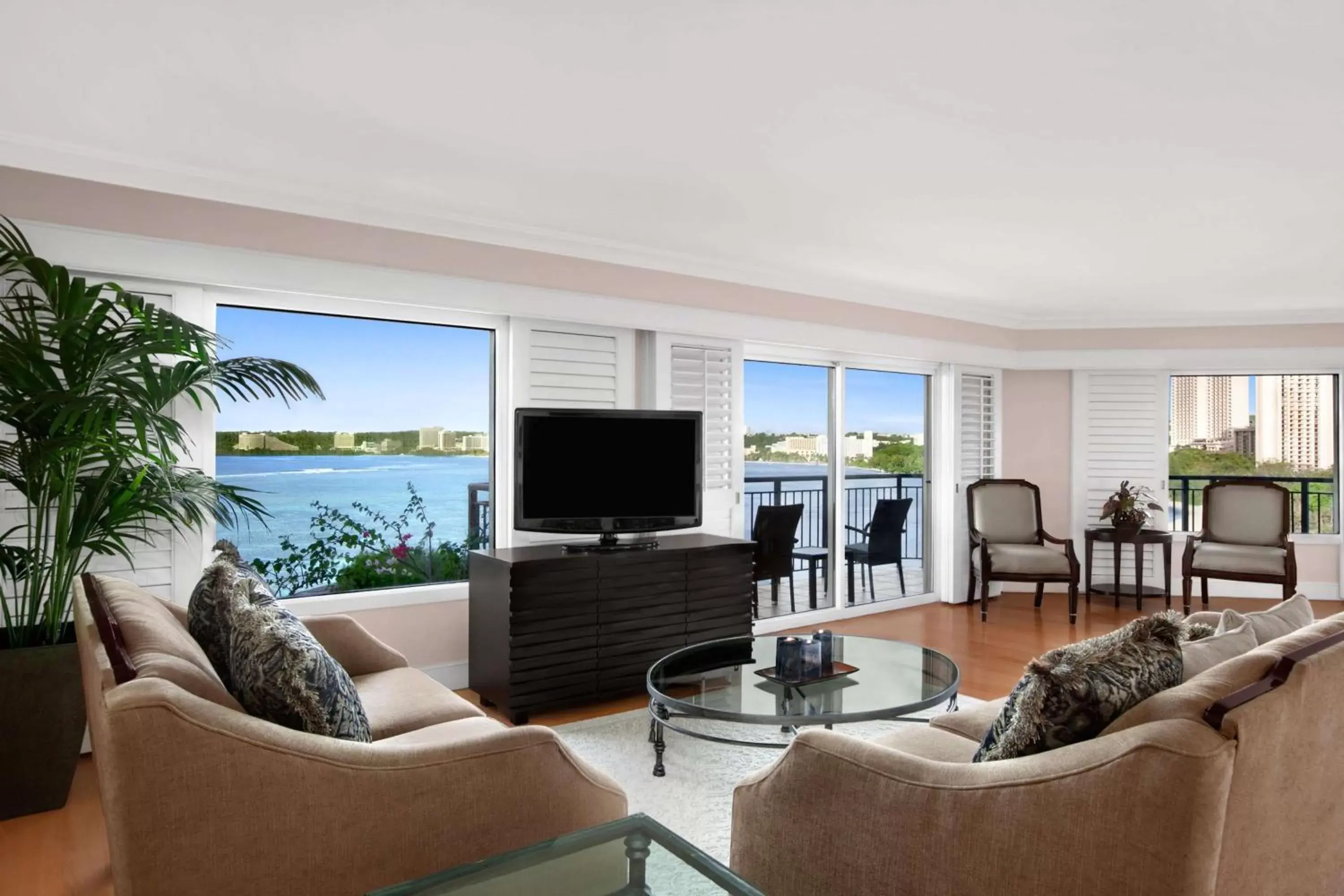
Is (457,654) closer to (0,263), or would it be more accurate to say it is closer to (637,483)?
(637,483)

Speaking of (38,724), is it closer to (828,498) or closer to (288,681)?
(288,681)

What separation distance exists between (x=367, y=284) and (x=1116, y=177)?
10.4 feet

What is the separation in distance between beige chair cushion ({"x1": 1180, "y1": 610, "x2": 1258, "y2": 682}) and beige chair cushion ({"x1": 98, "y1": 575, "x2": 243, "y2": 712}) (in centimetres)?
192

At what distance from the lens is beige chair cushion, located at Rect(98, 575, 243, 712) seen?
1.69m

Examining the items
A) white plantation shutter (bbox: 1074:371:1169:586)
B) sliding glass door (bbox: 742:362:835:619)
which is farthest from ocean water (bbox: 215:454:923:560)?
white plantation shutter (bbox: 1074:371:1169:586)

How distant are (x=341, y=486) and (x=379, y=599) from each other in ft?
1.87

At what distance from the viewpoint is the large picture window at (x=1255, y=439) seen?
716cm

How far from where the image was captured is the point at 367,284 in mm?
3947

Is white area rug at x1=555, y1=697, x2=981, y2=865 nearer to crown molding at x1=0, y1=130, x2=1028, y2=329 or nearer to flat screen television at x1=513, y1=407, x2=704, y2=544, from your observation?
flat screen television at x1=513, y1=407, x2=704, y2=544

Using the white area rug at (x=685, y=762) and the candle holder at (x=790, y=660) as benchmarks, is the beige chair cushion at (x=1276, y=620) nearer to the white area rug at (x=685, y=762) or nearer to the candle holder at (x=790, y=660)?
the white area rug at (x=685, y=762)

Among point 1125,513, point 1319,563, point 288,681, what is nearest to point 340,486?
point 288,681

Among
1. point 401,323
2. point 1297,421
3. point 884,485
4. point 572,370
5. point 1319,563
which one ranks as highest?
point 401,323

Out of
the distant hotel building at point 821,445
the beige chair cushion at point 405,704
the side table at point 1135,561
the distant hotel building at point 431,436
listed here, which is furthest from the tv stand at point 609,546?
the side table at point 1135,561

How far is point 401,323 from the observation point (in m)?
4.37
